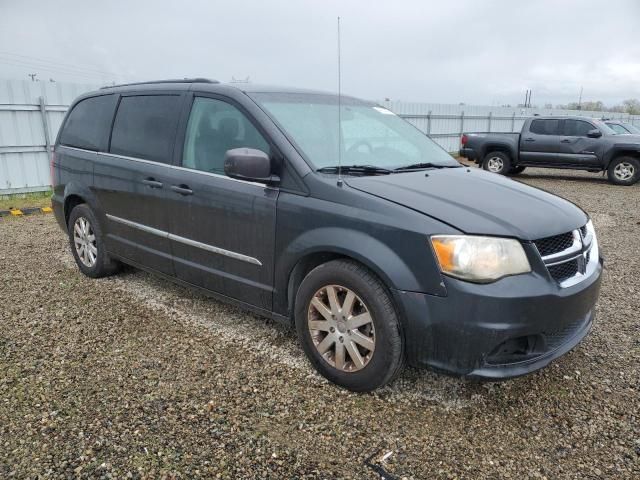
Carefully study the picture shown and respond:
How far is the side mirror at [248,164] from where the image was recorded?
2.80 metres

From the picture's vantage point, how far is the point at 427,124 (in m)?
18.8

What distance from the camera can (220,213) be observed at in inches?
128

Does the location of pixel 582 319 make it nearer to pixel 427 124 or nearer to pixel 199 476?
pixel 199 476

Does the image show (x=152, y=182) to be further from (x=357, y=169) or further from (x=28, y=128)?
(x=28, y=128)

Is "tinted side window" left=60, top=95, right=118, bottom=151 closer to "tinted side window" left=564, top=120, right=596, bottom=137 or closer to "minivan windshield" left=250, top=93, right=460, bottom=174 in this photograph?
"minivan windshield" left=250, top=93, right=460, bottom=174

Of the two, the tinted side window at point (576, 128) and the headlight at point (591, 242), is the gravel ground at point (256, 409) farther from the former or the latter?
the tinted side window at point (576, 128)

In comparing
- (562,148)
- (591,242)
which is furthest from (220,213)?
(562,148)

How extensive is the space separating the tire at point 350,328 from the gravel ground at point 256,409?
0.51 ft

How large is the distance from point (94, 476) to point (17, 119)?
9.51m

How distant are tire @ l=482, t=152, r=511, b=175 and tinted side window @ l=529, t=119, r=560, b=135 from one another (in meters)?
1.02

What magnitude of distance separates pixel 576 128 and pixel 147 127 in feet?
41.0

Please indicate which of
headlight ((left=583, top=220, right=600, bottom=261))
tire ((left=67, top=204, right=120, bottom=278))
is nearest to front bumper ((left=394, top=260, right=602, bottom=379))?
headlight ((left=583, top=220, right=600, bottom=261))

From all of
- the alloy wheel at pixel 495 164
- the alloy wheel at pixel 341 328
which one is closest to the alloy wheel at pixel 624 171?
the alloy wheel at pixel 495 164

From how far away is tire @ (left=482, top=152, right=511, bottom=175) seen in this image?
13875 mm
